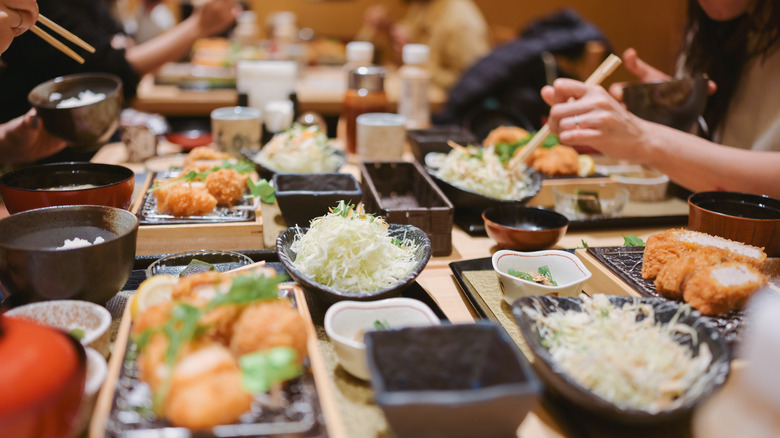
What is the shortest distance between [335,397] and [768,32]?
2.21 m

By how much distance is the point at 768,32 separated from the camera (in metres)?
2.20

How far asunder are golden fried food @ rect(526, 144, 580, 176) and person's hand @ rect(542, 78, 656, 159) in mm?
437

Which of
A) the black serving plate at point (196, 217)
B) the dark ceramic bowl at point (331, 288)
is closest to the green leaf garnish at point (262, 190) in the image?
the black serving plate at point (196, 217)

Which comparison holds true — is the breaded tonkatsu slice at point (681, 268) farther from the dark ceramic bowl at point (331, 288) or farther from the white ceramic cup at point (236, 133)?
the white ceramic cup at point (236, 133)

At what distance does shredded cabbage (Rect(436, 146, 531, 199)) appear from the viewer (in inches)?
86.4

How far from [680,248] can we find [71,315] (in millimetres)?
1527

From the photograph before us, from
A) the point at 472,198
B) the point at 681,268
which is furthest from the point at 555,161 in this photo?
the point at 681,268

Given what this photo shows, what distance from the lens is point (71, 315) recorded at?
3.95 feet

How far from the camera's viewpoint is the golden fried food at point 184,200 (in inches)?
72.7

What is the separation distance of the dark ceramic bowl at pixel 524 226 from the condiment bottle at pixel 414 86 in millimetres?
1574

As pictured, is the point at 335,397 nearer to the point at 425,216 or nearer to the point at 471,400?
the point at 471,400

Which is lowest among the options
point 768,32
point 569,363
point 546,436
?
point 546,436

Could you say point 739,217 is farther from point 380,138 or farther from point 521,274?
point 380,138

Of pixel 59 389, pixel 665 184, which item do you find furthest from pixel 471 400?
pixel 665 184
